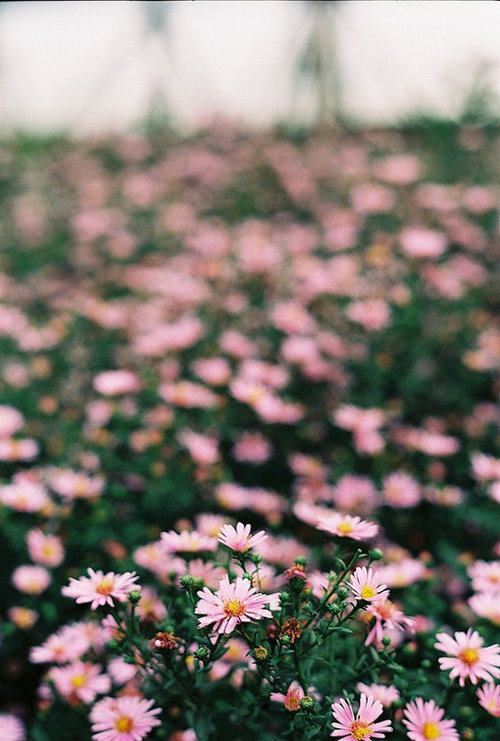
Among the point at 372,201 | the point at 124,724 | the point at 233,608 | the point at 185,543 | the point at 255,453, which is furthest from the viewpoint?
the point at 372,201

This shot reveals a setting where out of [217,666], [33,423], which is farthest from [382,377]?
[217,666]

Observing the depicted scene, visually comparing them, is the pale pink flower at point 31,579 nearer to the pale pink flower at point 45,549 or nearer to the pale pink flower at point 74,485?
the pale pink flower at point 45,549

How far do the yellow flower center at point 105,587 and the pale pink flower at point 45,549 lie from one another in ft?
1.61

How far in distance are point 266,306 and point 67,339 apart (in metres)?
0.62

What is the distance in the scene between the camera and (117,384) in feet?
6.15

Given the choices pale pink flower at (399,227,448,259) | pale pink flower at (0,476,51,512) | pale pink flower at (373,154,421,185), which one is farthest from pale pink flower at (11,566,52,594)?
pale pink flower at (373,154,421,185)

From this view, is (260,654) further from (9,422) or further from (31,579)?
(9,422)

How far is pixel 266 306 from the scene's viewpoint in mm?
2307

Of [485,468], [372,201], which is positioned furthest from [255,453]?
[372,201]

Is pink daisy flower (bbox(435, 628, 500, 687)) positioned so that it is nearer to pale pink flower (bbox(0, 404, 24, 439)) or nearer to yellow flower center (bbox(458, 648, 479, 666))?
yellow flower center (bbox(458, 648, 479, 666))

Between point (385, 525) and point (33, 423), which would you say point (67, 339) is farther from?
point (385, 525)

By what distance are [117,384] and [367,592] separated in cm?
114

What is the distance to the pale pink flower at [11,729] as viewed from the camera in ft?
3.82

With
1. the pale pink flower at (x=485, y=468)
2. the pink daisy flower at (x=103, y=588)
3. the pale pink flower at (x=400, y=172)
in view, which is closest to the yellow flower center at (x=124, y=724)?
the pink daisy flower at (x=103, y=588)
